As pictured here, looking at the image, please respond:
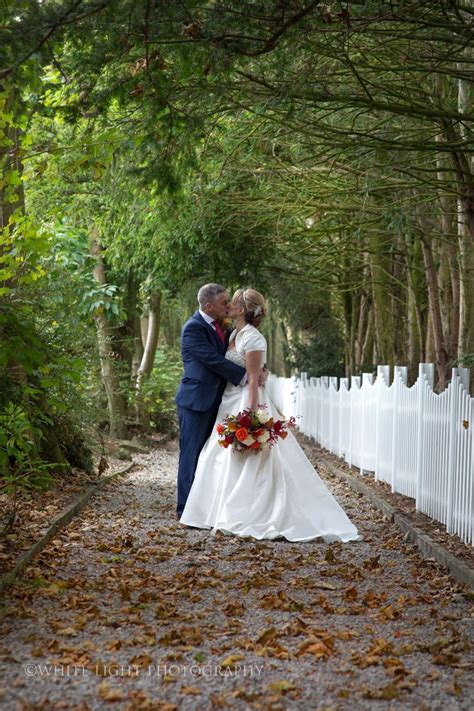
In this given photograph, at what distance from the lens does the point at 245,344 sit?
10562mm

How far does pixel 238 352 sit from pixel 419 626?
4.96 meters

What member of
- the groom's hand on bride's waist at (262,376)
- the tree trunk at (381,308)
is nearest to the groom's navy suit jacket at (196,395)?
the groom's hand on bride's waist at (262,376)

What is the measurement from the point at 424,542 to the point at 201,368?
3.03 meters

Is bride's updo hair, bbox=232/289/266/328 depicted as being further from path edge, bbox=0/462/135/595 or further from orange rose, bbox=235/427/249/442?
path edge, bbox=0/462/135/595

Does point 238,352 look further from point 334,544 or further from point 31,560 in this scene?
point 31,560

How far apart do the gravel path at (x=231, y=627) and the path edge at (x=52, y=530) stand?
10 cm

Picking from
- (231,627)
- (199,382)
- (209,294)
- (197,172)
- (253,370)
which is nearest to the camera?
(231,627)

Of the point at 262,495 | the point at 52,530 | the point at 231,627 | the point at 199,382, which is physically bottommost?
the point at 231,627

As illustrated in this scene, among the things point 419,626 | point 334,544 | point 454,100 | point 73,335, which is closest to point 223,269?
point 454,100

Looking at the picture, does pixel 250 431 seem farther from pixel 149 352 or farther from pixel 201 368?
pixel 149 352

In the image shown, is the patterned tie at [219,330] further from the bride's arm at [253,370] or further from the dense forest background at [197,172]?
the dense forest background at [197,172]

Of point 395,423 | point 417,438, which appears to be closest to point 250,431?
point 417,438

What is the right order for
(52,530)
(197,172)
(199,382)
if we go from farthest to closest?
(199,382), (197,172), (52,530)

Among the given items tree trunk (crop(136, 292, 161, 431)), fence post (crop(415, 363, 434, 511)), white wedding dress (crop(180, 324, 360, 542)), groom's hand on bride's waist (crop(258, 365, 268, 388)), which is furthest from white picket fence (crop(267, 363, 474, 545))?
tree trunk (crop(136, 292, 161, 431))
